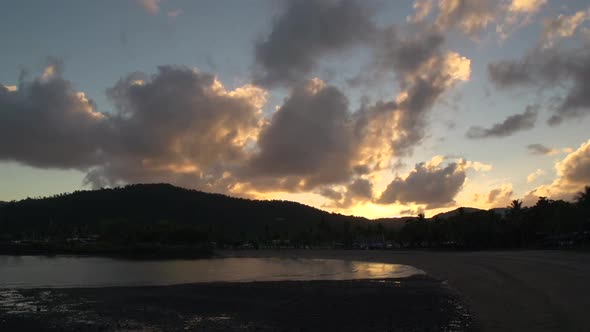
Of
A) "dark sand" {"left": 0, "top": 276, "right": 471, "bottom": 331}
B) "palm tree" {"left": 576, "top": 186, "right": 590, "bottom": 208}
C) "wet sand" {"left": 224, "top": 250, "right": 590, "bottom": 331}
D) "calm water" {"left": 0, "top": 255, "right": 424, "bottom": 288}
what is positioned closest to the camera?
"wet sand" {"left": 224, "top": 250, "right": 590, "bottom": 331}

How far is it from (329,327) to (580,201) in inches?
3365

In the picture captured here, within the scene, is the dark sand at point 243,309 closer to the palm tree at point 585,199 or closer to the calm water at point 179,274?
the calm water at point 179,274

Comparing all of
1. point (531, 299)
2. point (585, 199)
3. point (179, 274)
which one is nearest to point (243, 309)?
point (531, 299)

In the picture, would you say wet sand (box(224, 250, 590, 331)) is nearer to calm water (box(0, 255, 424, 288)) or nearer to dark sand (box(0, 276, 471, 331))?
dark sand (box(0, 276, 471, 331))

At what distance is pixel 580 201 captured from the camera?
87.4 meters

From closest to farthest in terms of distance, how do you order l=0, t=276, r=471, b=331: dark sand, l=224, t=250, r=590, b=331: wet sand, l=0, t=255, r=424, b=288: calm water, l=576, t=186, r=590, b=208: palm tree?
1. l=224, t=250, r=590, b=331: wet sand
2. l=0, t=276, r=471, b=331: dark sand
3. l=0, t=255, r=424, b=288: calm water
4. l=576, t=186, r=590, b=208: palm tree

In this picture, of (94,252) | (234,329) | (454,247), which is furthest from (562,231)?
(94,252)

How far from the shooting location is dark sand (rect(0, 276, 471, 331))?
66.8 feet

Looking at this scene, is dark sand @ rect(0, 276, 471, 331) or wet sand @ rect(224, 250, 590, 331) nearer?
wet sand @ rect(224, 250, 590, 331)

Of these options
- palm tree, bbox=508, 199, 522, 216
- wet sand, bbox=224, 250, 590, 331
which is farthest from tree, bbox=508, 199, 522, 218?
wet sand, bbox=224, 250, 590, 331

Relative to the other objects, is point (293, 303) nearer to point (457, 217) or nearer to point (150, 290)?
point (150, 290)

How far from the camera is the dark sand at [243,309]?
2038 cm

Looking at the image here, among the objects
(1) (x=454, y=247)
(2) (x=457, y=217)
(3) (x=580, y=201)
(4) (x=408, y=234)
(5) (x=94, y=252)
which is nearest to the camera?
(3) (x=580, y=201)

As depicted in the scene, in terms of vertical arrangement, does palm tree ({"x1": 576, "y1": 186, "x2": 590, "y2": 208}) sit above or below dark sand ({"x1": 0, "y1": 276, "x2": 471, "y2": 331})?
above
